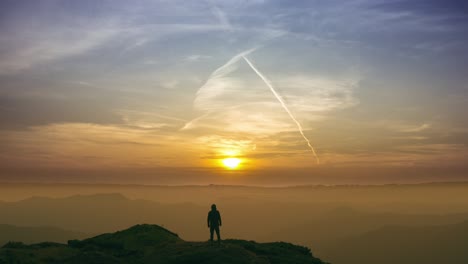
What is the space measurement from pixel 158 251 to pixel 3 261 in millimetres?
12663

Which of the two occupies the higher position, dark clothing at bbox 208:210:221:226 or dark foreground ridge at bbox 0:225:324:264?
dark clothing at bbox 208:210:221:226

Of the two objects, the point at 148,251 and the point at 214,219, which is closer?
the point at 214,219

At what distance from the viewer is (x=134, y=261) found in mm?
35750

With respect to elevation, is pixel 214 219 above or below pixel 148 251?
above

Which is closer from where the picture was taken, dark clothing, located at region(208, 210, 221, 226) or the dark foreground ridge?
the dark foreground ridge

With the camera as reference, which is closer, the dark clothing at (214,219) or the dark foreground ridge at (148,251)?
the dark foreground ridge at (148,251)

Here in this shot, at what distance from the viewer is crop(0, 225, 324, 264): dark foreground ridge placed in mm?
33094

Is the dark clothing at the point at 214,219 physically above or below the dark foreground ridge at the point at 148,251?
above

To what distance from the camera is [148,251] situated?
129 feet

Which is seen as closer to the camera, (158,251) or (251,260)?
(251,260)

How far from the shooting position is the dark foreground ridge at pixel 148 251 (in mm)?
33094

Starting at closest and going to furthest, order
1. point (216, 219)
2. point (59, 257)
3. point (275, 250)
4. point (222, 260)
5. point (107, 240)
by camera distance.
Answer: point (222, 260) → point (59, 257) → point (216, 219) → point (275, 250) → point (107, 240)

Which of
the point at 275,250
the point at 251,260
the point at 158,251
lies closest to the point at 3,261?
the point at 158,251

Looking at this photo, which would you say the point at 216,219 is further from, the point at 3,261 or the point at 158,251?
the point at 3,261
